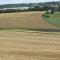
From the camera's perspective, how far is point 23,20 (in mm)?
714

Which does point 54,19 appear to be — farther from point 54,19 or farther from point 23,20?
point 23,20

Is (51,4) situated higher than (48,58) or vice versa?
(51,4)

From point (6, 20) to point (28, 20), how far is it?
0.25ft

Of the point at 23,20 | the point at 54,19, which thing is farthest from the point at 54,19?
the point at 23,20

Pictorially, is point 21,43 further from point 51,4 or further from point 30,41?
point 51,4

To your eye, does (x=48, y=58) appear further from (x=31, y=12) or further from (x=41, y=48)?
(x=31, y=12)

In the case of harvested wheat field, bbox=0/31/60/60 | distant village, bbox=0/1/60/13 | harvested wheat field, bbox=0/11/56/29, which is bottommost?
harvested wheat field, bbox=0/31/60/60

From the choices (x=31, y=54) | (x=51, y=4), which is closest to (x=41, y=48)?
(x=31, y=54)

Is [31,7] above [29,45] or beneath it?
above

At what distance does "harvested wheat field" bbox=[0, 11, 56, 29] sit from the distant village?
0.01 m

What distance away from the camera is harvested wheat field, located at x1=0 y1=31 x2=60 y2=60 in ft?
2.17

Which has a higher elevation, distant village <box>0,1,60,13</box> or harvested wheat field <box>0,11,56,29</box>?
distant village <box>0,1,60,13</box>

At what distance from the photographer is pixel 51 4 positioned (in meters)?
0.71

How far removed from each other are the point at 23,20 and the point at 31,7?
51 mm
